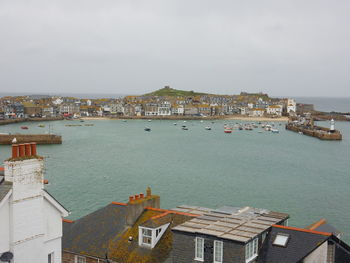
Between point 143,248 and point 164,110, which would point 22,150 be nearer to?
point 143,248

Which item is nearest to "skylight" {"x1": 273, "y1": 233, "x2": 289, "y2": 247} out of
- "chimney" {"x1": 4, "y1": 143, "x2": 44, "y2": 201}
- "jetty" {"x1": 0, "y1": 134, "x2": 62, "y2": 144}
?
"chimney" {"x1": 4, "y1": 143, "x2": 44, "y2": 201}

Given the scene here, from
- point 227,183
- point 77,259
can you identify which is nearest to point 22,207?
point 77,259

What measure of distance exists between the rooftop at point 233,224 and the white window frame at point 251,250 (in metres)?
0.19

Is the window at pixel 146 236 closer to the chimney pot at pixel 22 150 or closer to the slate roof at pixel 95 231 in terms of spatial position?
the slate roof at pixel 95 231

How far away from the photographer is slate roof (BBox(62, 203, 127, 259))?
12.0 metres

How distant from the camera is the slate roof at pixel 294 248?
9.73 metres

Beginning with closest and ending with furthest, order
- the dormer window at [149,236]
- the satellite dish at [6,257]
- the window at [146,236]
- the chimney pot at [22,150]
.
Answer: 1. the satellite dish at [6,257]
2. the chimney pot at [22,150]
3. the dormer window at [149,236]
4. the window at [146,236]

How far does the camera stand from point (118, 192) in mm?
31906

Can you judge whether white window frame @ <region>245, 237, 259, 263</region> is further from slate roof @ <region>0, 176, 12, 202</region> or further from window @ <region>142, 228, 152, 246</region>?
slate roof @ <region>0, 176, 12, 202</region>

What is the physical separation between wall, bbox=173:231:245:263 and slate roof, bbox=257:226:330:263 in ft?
3.54

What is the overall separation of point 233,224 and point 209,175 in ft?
104

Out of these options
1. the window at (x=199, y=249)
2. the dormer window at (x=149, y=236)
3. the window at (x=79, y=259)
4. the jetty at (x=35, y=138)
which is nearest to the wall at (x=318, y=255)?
the window at (x=199, y=249)

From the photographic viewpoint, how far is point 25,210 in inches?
259

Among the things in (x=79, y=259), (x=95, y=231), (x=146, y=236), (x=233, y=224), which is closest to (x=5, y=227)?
(x=233, y=224)
